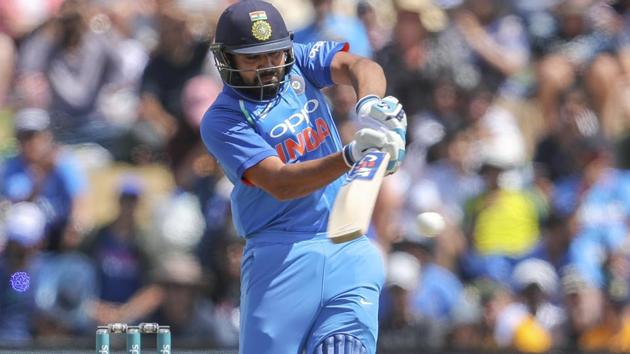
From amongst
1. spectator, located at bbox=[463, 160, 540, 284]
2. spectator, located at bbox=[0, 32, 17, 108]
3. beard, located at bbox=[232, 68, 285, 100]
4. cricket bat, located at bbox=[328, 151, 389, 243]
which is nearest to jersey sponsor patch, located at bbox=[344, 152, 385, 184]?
cricket bat, located at bbox=[328, 151, 389, 243]

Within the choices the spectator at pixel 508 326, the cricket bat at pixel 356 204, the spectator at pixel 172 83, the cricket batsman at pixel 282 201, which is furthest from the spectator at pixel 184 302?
the cricket bat at pixel 356 204

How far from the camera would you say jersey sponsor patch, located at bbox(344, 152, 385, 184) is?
4.42 metres

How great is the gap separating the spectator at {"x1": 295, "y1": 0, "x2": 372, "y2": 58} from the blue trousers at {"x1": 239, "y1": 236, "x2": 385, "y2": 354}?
4538mm

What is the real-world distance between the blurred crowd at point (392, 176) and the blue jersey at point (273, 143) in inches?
139

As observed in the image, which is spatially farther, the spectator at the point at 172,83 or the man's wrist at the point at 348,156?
the spectator at the point at 172,83

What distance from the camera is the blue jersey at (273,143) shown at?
16.5 ft

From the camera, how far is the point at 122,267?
9078 millimetres

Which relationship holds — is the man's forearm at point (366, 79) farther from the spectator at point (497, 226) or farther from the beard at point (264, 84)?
the spectator at point (497, 226)

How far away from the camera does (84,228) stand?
920cm

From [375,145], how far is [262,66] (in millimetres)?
781

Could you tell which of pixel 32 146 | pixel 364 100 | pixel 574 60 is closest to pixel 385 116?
pixel 364 100

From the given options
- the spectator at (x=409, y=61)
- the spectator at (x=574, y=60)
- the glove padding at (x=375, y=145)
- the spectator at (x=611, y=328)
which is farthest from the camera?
the spectator at (x=574, y=60)

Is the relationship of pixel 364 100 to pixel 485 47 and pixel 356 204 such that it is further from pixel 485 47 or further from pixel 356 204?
pixel 485 47

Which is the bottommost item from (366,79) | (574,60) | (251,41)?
(574,60)
